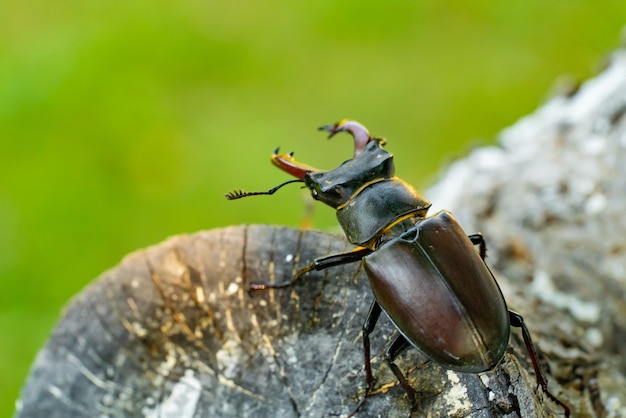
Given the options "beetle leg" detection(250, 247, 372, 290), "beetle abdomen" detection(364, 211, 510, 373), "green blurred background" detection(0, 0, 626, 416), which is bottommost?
"beetle abdomen" detection(364, 211, 510, 373)

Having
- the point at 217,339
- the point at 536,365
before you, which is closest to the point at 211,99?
the point at 217,339

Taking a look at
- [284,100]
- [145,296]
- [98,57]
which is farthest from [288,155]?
[98,57]

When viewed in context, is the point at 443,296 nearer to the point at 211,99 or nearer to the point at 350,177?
the point at 350,177

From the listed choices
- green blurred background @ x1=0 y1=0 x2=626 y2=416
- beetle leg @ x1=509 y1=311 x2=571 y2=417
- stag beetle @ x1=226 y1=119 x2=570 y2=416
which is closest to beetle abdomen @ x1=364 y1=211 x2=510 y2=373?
stag beetle @ x1=226 y1=119 x2=570 y2=416

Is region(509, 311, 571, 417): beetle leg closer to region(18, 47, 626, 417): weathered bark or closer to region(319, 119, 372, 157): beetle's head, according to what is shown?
region(18, 47, 626, 417): weathered bark

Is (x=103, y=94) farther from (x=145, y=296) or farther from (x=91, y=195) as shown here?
(x=145, y=296)
